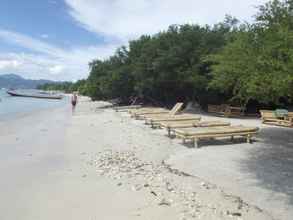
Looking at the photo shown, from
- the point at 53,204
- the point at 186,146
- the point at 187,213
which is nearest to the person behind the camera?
the point at 187,213

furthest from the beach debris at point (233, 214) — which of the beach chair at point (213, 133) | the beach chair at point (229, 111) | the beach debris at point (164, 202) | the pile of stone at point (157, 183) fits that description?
the beach chair at point (229, 111)

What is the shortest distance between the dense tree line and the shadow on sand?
66.5 inches

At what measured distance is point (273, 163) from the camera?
9.32m

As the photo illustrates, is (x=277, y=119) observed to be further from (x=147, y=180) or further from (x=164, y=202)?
(x=164, y=202)

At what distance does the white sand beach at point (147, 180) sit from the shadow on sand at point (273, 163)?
0.02m

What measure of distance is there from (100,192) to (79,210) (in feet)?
3.34

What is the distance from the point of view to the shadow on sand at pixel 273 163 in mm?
7406

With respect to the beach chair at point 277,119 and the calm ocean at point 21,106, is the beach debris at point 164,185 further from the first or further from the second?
the calm ocean at point 21,106

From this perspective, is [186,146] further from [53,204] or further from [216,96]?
[216,96]

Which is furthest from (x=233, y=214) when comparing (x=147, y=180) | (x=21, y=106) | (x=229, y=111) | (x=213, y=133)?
(x=21, y=106)

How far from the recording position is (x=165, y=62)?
26.5 metres

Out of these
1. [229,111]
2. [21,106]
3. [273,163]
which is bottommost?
[21,106]

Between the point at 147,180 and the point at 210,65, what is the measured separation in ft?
56.5

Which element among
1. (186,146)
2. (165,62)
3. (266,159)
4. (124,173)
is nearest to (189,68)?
(165,62)
